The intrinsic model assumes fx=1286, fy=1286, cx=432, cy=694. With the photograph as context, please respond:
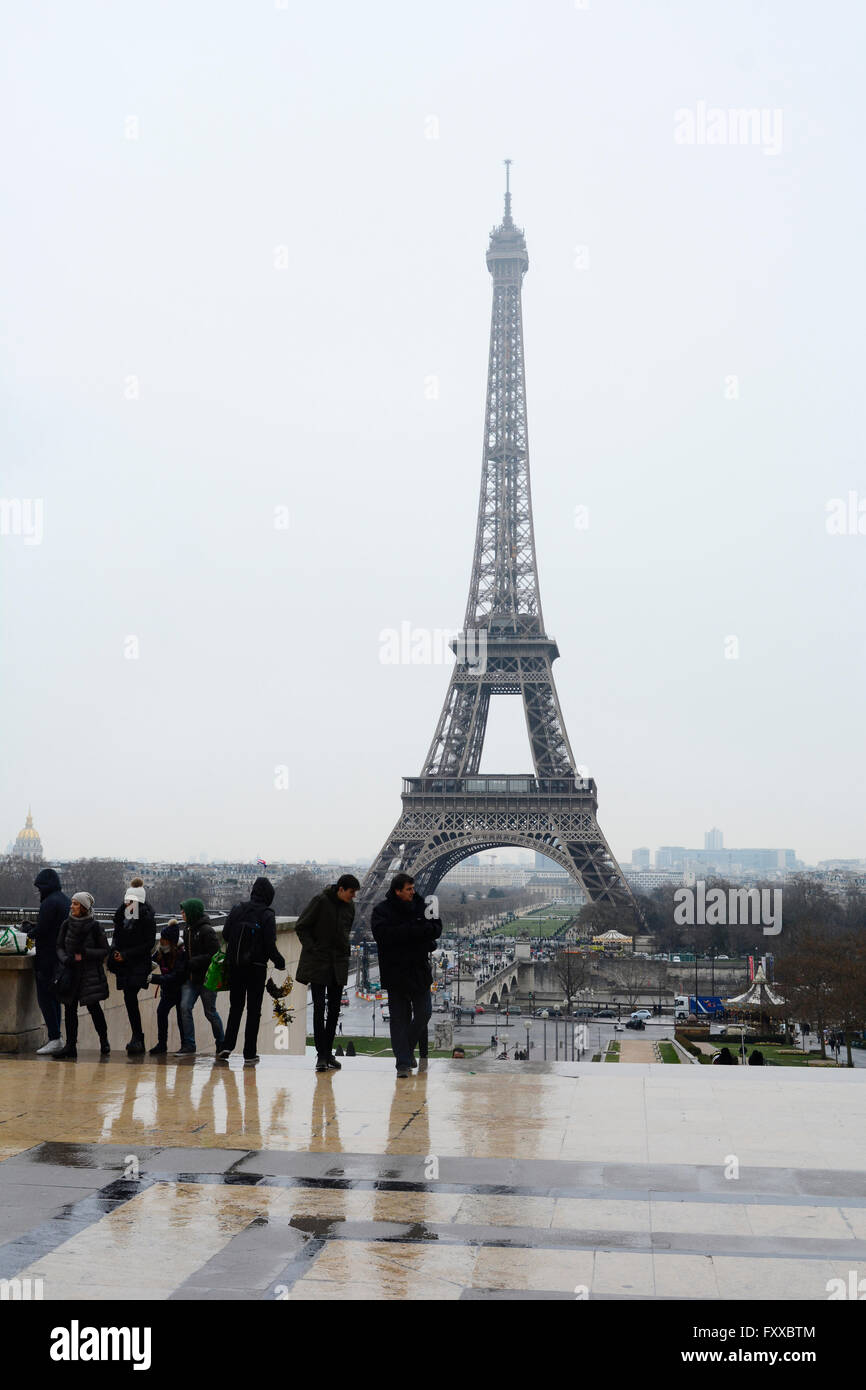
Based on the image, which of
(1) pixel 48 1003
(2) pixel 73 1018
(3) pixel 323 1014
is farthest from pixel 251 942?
(1) pixel 48 1003

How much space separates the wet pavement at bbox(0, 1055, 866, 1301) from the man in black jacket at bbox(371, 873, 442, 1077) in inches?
16.8

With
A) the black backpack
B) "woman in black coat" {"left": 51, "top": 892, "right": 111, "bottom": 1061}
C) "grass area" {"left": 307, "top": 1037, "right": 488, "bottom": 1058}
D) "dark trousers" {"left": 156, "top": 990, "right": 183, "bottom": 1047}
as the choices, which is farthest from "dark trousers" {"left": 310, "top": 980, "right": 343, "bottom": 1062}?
"grass area" {"left": 307, "top": 1037, "right": 488, "bottom": 1058}

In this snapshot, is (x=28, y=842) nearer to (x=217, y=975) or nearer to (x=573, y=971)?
(x=573, y=971)

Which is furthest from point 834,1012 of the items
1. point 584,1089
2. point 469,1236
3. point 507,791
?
point 469,1236

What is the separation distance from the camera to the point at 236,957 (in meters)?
11.6

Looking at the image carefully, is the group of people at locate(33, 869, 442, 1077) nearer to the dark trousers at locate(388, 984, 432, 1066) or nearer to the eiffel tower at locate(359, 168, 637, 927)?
the dark trousers at locate(388, 984, 432, 1066)

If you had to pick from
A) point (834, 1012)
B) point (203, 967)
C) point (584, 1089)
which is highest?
point (203, 967)

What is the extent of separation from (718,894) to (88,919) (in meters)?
99.1

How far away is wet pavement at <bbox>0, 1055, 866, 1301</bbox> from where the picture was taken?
5.72 m

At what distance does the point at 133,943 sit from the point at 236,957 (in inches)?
44.2

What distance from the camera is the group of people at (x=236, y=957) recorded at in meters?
11.5
